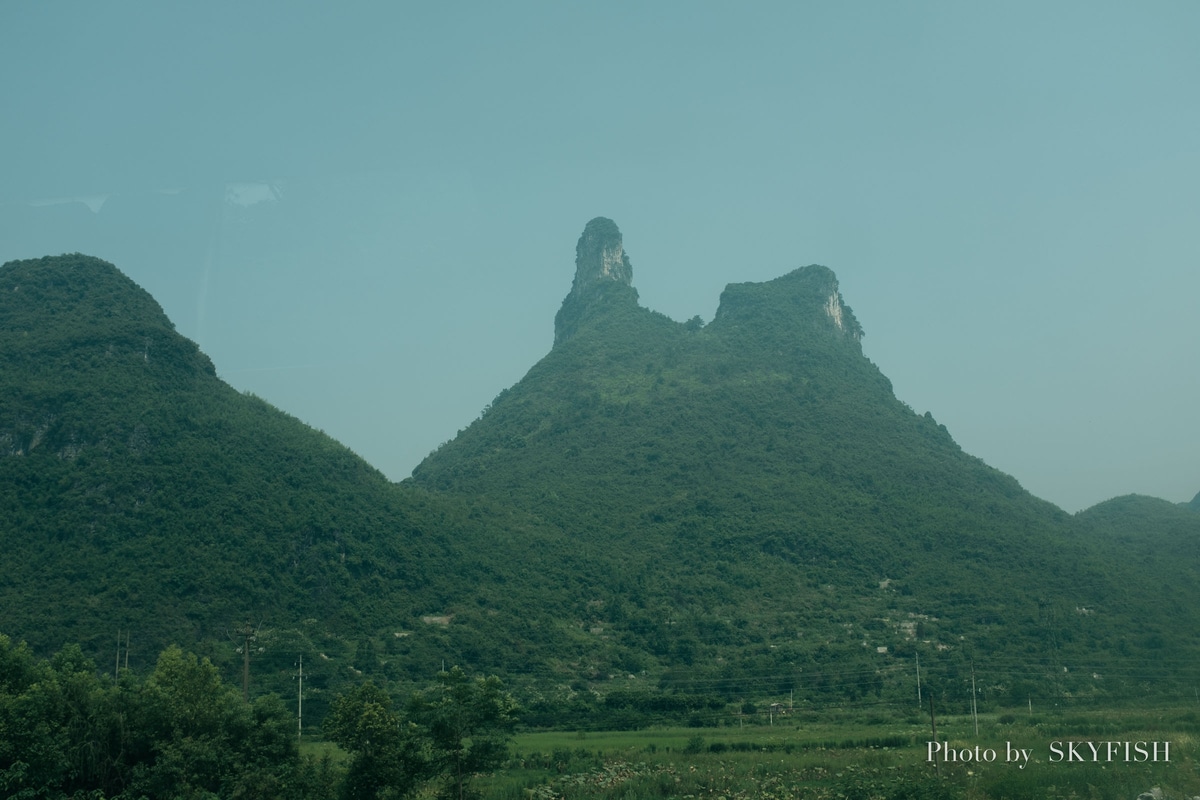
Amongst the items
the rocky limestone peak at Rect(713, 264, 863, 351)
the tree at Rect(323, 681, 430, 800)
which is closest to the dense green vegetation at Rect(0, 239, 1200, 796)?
the tree at Rect(323, 681, 430, 800)

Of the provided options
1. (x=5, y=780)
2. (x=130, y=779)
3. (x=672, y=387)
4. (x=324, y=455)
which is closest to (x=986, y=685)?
(x=130, y=779)

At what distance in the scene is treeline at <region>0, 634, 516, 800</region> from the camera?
24547 mm

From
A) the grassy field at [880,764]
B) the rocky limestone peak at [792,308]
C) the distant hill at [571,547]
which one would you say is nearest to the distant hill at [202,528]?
the distant hill at [571,547]

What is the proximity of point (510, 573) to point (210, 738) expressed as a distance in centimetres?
4226

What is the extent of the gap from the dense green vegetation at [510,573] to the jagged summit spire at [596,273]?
86.0ft

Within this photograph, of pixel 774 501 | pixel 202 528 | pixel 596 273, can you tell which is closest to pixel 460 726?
pixel 202 528

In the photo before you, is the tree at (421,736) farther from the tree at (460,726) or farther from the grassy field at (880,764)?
the grassy field at (880,764)

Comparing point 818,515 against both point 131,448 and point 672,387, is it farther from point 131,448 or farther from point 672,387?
point 131,448

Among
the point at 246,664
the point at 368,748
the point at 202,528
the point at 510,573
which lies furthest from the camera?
the point at 510,573

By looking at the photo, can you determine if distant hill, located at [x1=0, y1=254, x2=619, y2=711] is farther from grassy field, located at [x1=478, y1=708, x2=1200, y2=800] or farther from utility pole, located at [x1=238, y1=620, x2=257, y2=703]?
grassy field, located at [x1=478, y1=708, x2=1200, y2=800]

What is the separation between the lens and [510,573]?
68062 mm

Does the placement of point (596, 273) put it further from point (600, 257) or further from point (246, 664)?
point (246, 664)

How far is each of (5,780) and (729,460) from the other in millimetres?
69694

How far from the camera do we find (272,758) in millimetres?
26578
